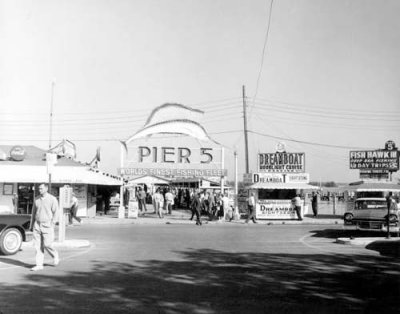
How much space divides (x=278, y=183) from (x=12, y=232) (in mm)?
20859

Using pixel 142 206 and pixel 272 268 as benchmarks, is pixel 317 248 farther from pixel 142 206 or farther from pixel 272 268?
pixel 142 206

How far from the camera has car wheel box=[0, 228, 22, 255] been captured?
1208cm

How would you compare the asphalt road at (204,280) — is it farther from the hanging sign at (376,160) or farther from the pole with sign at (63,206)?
the hanging sign at (376,160)

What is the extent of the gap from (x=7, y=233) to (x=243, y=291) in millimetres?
7123

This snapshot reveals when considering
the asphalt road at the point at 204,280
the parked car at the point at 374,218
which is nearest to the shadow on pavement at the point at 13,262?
the asphalt road at the point at 204,280

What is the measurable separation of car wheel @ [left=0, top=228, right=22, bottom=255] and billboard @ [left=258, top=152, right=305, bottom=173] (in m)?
21.1

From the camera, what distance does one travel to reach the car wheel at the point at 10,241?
12.1 meters

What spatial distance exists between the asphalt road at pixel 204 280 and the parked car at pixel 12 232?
14.0 inches

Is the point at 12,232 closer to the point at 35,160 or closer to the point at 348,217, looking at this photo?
the point at 348,217

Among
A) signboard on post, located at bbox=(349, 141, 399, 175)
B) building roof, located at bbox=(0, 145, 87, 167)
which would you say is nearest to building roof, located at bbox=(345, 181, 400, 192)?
signboard on post, located at bbox=(349, 141, 399, 175)

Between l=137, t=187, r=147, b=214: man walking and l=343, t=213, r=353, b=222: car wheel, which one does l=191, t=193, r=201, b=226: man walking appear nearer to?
l=343, t=213, r=353, b=222: car wheel

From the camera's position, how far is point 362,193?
35312mm

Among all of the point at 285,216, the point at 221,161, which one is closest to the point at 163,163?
the point at 221,161

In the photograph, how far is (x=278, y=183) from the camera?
30.8 meters
